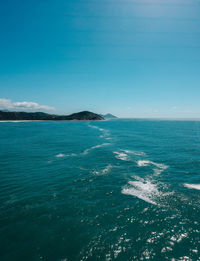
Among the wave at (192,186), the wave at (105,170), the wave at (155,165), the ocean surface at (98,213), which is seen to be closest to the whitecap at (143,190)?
the ocean surface at (98,213)

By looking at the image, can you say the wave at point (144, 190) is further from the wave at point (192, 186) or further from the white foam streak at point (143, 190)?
the wave at point (192, 186)

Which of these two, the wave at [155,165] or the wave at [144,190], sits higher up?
the wave at [155,165]

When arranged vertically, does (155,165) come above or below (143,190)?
above

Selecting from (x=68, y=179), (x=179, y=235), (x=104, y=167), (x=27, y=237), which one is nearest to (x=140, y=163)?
(x=104, y=167)

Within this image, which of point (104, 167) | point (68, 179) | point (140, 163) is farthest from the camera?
point (140, 163)

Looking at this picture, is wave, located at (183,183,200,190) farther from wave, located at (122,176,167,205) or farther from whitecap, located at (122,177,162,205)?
whitecap, located at (122,177,162,205)

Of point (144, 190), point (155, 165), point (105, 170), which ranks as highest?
point (105, 170)

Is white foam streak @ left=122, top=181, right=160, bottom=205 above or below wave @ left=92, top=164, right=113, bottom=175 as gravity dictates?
below

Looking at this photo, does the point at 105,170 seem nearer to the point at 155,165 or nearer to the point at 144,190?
the point at 144,190

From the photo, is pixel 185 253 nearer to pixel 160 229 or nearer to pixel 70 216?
pixel 160 229

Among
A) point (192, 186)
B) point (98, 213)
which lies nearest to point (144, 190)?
point (192, 186)

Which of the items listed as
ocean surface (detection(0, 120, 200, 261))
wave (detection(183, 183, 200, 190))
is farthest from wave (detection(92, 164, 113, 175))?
wave (detection(183, 183, 200, 190))
